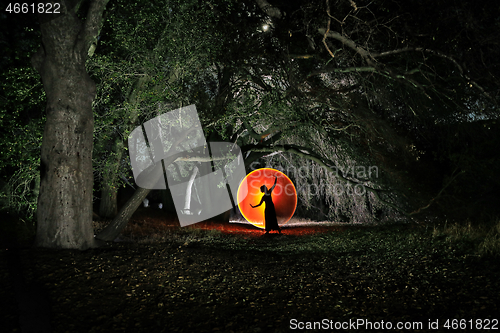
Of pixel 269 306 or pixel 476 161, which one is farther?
pixel 476 161

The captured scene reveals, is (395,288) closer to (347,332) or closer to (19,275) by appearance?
(347,332)

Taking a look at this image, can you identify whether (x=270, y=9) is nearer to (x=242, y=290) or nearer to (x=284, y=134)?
(x=284, y=134)

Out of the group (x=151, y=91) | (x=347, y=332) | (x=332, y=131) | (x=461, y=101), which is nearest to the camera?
(x=347, y=332)

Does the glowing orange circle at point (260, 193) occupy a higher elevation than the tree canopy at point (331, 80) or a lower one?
lower

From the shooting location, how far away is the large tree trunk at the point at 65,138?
5.93m

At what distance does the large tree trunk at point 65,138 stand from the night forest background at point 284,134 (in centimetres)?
3

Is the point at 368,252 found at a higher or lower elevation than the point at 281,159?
lower

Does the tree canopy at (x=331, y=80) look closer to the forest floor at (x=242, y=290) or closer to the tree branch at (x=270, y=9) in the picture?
the tree branch at (x=270, y=9)

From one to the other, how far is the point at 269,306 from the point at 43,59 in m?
5.84

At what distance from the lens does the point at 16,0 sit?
9258 millimetres

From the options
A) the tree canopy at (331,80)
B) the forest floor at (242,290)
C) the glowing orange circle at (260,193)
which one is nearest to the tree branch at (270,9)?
the tree canopy at (331,80)

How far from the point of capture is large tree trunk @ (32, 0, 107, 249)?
5.93 metres

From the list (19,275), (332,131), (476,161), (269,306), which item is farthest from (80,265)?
(476,161)

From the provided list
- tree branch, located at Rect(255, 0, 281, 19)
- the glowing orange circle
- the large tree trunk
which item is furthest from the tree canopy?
the glowing orange circle
